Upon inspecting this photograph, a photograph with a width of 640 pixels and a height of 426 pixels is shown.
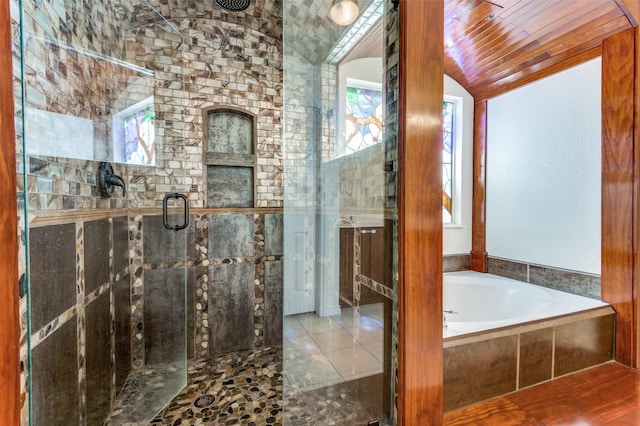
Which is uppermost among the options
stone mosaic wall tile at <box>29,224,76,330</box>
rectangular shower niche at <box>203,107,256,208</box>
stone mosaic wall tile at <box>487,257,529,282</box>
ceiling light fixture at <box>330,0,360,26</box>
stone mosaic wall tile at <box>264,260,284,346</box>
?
ceiling light fixture at <box>330,0,360,26</box>

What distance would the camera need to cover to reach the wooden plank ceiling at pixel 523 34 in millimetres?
1737

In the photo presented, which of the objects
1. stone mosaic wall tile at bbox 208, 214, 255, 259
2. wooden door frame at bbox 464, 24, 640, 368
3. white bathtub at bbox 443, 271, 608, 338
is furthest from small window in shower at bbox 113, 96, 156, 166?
wooden door frame at bbox 464, 24, 640, 368

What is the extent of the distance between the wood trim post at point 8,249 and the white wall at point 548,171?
3.04 meters

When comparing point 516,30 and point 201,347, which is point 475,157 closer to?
point 516,30

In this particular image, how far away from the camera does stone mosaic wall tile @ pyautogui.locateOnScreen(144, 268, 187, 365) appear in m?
2.01

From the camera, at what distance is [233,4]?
2.07 m

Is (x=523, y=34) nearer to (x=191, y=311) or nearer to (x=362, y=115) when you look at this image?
(x=362, y=115)

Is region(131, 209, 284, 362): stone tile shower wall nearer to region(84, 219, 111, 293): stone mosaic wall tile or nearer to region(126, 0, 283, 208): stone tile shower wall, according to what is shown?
region(126, 0, 283, 208): stone tile shower wall

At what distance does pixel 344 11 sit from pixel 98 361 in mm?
2199

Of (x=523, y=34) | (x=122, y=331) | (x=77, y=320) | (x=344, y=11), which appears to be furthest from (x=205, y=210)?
(x=523, y=34)

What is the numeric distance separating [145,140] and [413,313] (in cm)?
201

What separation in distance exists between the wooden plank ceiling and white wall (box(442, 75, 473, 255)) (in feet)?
1.13

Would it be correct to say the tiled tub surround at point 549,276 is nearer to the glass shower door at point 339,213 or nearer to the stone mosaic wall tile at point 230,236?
the glass shower door at point 339,213

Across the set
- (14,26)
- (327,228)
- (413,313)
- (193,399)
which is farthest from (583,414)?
(14,26)
